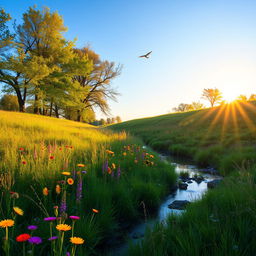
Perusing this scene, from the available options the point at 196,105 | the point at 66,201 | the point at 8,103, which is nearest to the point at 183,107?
the point at 196,105

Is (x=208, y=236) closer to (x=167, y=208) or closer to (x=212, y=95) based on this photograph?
(x=167, y=208)

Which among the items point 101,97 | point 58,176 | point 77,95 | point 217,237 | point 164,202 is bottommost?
point 164,202

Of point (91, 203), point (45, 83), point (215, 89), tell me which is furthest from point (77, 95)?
point (215, 89)

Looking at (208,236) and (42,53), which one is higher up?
(42,53)

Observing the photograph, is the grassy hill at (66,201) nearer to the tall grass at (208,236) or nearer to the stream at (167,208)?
the stream at (167,208)

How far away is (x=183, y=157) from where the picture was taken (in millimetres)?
10156

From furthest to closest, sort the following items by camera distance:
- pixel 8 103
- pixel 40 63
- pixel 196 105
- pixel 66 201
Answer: pixel 196 105 → pixel 8 103 → pixel 40 63 → pixel 66 201

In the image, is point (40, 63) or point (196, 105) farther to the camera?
point (196, 105)

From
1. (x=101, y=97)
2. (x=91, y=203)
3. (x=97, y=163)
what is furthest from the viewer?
(x=101, y=97)

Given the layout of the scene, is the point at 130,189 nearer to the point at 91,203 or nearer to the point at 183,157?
the point at 91,203

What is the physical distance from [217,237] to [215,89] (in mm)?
73437

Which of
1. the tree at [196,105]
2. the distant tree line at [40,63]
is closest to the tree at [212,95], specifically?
the tree at [196,105]

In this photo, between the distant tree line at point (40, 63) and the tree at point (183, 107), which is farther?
the tree at point (183, 107)

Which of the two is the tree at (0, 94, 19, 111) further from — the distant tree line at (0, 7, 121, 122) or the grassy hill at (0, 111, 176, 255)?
the grassy hill at (0, 111, 176, 255)
